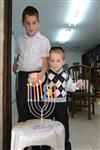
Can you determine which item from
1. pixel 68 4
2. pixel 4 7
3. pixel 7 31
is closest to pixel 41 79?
pixel 7 31

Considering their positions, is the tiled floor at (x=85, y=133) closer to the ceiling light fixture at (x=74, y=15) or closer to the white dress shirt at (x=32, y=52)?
the white dress shirt at (x=32, y=52)

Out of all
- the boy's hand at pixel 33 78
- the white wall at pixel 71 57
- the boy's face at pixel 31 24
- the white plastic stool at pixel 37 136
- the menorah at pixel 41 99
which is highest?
the boy's face at pixel 31 24

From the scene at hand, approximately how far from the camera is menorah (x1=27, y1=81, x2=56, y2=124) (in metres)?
1.23

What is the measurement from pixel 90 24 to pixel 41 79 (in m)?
1.95

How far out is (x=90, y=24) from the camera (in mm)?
2949

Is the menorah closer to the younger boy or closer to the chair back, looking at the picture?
the younger boy

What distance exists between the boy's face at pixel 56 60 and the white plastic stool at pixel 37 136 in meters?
0.36

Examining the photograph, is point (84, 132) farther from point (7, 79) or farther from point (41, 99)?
point (7, 79)

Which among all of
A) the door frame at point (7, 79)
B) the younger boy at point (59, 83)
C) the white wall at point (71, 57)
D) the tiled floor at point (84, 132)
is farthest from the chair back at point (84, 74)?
the door frame at point (7, 79)

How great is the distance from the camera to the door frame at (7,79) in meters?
1.11

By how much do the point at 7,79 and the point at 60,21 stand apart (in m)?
1.46

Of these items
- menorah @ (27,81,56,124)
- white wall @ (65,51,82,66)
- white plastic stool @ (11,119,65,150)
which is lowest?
white plastic stool @ (11,119,65,150)

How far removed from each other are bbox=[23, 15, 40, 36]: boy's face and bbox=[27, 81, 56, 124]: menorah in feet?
1.01

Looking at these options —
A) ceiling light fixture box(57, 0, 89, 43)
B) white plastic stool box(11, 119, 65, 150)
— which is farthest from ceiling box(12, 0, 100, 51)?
white plastic stool box(11, 119, 65, 150)
